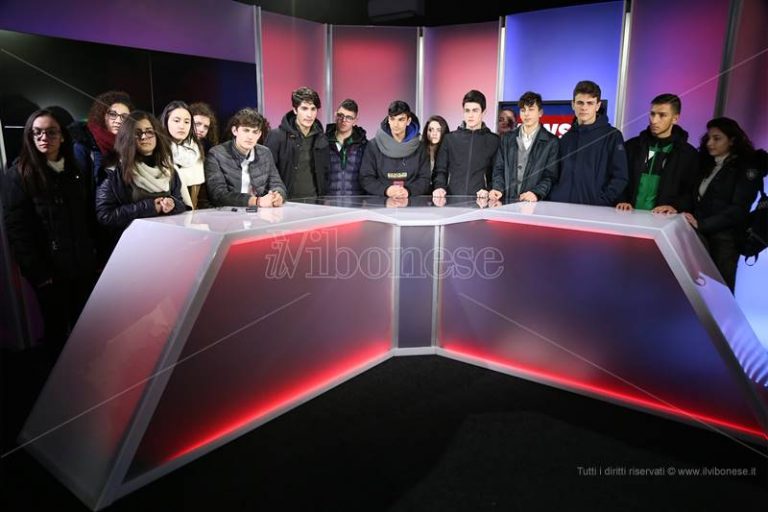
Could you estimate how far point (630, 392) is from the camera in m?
2.88

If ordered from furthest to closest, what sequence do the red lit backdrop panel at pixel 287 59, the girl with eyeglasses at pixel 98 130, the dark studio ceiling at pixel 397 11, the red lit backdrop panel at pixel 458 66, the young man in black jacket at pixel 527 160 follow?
the red lit backdrop panel at pixel 458 66 < the dark studio ceiling at pixel 397 11 < the red lit backdrop panel at pixel 287 59 < the young man in black jacket at pixel 527 160 < the girl with eyeglasses at pixel 98 130

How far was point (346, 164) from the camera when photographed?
3.94m

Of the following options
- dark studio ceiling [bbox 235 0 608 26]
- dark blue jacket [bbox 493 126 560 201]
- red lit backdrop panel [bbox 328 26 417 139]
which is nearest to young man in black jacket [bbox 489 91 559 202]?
dark blue jacket [bbox 493 126 560 201]

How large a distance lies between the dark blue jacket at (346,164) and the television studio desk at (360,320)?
469 mm

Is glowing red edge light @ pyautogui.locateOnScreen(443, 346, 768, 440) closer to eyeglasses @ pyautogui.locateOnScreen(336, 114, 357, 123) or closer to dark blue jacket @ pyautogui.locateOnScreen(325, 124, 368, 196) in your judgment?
dark blue jacket @ pyautogui.locateOnScreen(325, 124, 368, 196)

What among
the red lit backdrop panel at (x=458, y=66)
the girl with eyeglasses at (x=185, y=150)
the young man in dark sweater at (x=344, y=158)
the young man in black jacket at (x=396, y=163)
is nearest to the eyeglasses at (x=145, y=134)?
the girl with eyeglasses at (x=185, y=150)

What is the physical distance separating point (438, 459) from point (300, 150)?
230cm

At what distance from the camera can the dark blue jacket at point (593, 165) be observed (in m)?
3.28

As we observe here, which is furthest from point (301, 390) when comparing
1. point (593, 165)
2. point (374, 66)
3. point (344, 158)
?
point (374, 66)

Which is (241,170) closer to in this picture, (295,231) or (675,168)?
(295,231)

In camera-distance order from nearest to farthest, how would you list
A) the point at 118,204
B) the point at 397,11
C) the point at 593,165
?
the point at 118,204 < the point at 593,165 < the point at 397,11

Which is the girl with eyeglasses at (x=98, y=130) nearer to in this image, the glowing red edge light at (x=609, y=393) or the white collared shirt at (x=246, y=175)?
the white collared shirt at (x=246, y=175)

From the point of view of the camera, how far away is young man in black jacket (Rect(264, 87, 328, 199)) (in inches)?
143

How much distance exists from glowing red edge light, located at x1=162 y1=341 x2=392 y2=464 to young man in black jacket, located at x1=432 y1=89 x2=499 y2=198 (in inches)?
47.8
